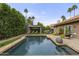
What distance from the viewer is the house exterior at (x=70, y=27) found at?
960 centimetres

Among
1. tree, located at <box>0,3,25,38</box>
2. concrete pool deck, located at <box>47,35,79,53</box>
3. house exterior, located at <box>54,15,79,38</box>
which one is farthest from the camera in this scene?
house exterior, located at <box>54,15,79,38</box>

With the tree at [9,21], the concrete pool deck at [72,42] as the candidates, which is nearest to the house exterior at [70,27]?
the concrete pool deck at [72,42]

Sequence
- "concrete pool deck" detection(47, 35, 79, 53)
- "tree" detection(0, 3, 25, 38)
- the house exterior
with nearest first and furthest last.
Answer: "concrete pool deck" detection(47, 35, 79, 53), "tree" detection(0, 3, 25, 38), the house exterior

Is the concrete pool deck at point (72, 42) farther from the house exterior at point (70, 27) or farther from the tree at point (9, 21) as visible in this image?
the tree at point (9, 21)

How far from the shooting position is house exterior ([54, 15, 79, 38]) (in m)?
9.60

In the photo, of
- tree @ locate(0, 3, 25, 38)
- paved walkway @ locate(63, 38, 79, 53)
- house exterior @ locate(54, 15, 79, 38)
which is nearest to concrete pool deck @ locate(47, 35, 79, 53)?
paved walkway @ locate(63, 38, 79, 53)

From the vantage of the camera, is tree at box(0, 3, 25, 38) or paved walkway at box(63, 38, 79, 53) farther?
tree at box(0, 3, 25, 38)

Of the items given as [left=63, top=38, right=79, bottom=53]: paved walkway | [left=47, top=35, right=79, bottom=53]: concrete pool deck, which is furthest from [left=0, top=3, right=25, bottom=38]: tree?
[left=63, top=38, right=79, bottom=53]: paved walkway

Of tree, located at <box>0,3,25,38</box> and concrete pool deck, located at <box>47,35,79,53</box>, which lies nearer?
concrete pool deck, located at <box>47,35,79,53</box>

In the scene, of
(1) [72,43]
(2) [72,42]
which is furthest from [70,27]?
(1) [72,43]

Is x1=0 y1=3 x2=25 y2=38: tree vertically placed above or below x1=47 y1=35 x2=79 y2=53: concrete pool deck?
above

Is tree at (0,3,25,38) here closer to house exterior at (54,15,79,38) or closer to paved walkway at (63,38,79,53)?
house exterior at (54,15,79,38)

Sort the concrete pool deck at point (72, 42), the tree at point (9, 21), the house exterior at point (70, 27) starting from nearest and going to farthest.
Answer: the concrete pool deck at point (72, 42) → the tree at point (9, 21) → the house exterior at point (70, 27)

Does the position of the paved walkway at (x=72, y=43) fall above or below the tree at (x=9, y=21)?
below
